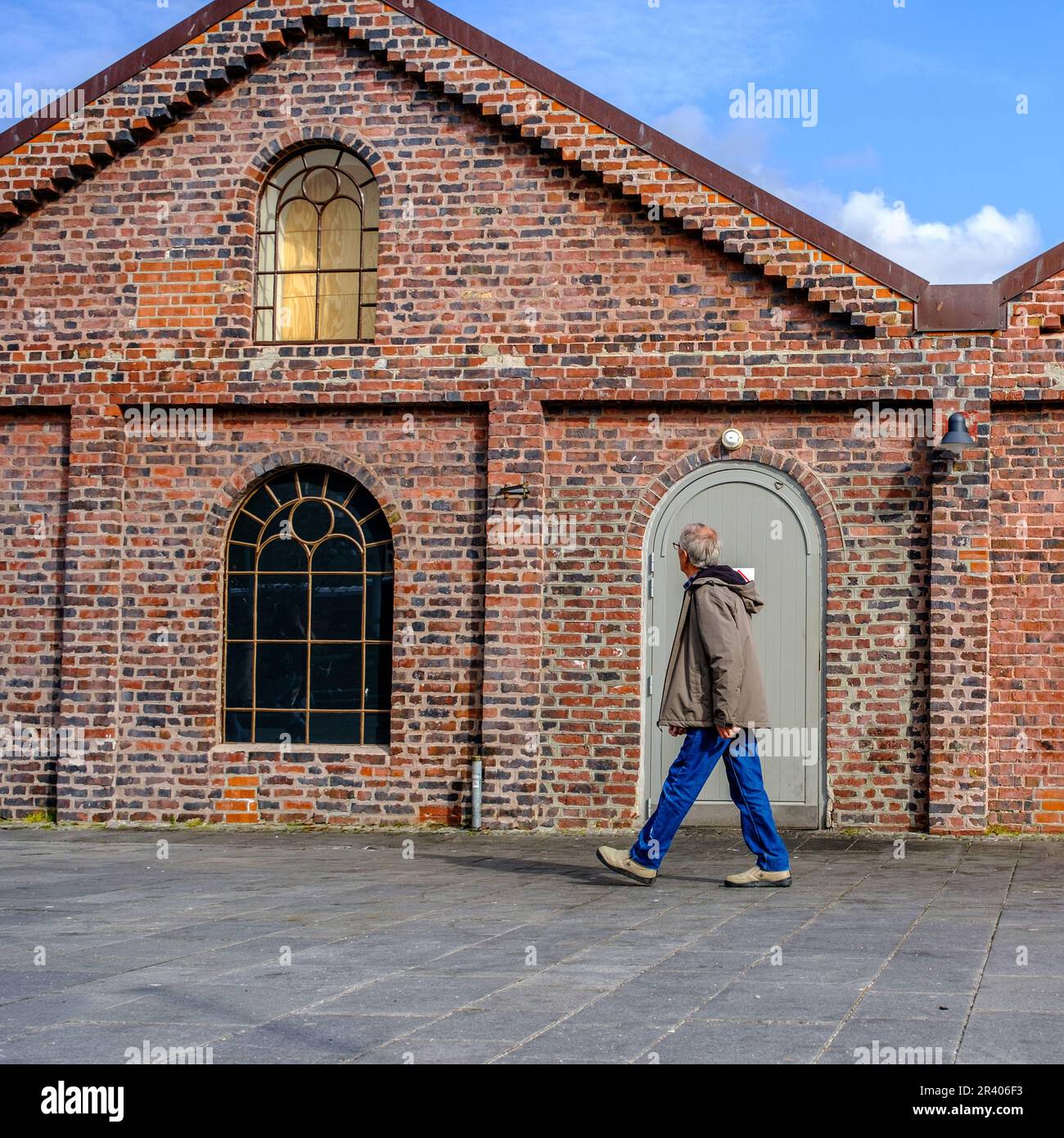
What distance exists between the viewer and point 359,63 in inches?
501

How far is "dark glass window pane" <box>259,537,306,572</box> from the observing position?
41.6 ft

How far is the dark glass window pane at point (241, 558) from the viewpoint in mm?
12727

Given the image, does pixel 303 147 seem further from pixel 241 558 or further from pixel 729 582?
pixel 729 582

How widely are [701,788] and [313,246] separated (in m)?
6.86

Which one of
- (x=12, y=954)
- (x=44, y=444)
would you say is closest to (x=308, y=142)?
(x=44, y=444)

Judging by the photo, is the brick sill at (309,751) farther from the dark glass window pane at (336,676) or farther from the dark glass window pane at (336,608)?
the dark glass window pane at (336,608)

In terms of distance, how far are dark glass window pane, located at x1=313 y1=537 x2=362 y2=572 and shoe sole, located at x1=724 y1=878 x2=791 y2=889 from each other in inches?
206

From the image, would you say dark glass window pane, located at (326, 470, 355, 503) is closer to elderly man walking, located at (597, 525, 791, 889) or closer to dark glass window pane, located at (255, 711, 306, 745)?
dark glass window pane, located at (255, 711, 306, 745)

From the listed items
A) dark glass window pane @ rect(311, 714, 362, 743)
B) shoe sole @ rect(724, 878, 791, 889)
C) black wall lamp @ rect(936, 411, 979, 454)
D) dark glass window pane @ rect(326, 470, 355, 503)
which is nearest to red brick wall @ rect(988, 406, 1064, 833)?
black wall lamp @ rect(936, 411, 979, 454)

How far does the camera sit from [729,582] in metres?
8.34

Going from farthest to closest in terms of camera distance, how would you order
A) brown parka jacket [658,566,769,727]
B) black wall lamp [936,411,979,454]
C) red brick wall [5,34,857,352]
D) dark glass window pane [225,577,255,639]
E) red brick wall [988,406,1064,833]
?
dark glass window pane [225,577,255,639] → red brick wall [5,34,857,352] → red brick wall [988,406,1064,833] → black wall lamp [936,411,979,454] → brown parka jacket [658,566,769,727]

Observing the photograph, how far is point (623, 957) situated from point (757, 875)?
2549 mm

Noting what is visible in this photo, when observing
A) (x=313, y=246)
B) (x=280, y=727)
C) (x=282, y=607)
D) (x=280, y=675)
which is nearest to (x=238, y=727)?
(x=280, y=727)

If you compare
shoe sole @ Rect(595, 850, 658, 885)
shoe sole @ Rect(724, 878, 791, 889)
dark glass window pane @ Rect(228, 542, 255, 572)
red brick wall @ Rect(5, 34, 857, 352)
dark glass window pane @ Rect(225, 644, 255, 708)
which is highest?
red brick wall @ Rect(5, 34, 857, 352)
